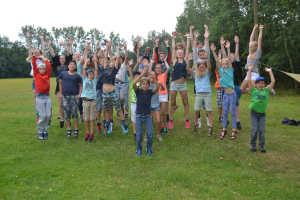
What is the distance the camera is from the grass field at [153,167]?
4.21 m

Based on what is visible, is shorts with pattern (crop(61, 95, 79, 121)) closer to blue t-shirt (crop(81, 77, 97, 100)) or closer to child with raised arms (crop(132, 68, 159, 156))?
blue t-shirt (crop(81, 77, 97, 100))

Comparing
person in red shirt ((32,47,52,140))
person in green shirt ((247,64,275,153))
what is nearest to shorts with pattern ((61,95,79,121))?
person in red shirt ((32,47,52,140))

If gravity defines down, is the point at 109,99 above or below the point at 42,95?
below

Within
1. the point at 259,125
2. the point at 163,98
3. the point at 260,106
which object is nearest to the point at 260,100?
the point at 260,106

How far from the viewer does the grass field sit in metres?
4.21

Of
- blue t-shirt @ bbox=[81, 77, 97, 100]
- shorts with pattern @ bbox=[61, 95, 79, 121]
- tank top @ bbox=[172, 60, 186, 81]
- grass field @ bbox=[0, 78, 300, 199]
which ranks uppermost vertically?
tank top @ bbox=[172, 60, 186, 81]

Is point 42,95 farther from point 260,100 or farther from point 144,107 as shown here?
point 260,100

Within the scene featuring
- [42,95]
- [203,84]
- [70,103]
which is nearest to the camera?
[42,95]

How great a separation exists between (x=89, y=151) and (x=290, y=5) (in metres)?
22.0

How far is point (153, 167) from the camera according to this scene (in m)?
5.31

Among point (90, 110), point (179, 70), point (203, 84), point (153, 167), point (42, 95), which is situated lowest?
point (153, 167)

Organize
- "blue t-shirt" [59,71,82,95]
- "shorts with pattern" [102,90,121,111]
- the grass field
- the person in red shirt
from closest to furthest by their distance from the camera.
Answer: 1. the grass field
2. the person in red shirt
3. "blue t-shirt" [59,71,82,95]
4. "shorts with pattern" [102,90,121,111]

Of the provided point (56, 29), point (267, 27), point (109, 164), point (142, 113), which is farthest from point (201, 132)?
point (56, 29)

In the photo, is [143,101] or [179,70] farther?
[179,70]
